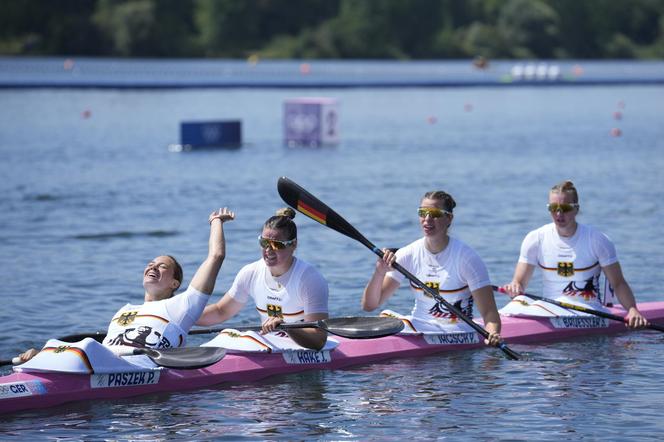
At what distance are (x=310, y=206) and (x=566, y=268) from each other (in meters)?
2.90

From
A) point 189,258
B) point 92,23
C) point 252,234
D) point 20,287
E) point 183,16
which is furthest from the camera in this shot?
point 183,16

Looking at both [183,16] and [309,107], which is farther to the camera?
[183,16]

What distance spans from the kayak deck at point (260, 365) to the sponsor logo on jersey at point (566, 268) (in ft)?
1.53

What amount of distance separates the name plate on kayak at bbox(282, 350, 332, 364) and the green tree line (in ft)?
260

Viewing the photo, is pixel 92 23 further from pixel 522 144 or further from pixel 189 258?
pixel 189 258

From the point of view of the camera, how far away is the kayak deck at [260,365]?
10172 mm

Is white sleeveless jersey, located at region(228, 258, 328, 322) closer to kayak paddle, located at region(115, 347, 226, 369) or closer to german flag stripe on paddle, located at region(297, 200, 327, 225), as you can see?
kayak paddle, located at region(115, 347, 226, 369)

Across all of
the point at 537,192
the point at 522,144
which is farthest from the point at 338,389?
the point at 522,144

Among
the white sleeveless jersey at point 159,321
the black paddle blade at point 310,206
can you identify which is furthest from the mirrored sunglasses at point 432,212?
the white sleeveless jersey at point 159,321

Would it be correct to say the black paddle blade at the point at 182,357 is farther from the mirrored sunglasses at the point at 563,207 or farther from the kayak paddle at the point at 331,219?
the mirrored sunglasses at the point at 563,207

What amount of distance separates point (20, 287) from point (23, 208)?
26.4ft

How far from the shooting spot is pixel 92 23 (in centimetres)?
8694

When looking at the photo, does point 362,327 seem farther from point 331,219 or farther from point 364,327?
point 331,219

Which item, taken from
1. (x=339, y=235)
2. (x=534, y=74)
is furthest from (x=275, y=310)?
(x=534, y=74)
